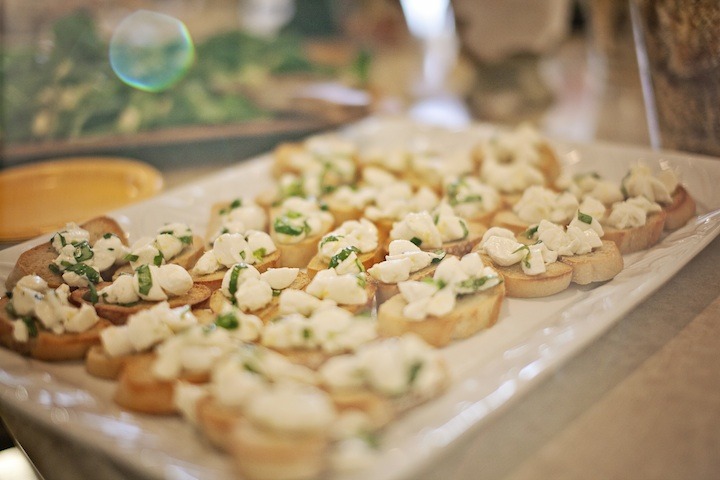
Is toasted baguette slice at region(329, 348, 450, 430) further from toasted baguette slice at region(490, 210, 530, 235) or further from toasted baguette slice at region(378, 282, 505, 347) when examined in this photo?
toasted baguette slice at region(490, 210, 530, 235)

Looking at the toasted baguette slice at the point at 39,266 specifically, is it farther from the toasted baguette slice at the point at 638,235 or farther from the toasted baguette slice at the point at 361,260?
the toasted baguette slice at the point at 638,235

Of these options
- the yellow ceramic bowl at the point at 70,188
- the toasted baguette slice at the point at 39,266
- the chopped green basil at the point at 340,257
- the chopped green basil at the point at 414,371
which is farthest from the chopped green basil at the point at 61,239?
the chopped green basil at the point at 414,371

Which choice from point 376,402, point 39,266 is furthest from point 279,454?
point 39,266

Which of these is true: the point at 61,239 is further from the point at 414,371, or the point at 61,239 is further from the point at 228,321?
the point at 414,371

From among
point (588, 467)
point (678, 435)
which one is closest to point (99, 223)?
point (588, 467)

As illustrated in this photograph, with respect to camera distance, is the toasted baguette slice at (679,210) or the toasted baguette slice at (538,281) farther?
the toasted baguette slice at (679,210)

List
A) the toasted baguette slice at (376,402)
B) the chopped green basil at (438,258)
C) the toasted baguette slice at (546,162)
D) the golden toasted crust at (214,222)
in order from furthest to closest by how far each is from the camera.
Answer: the toasted baguette slice at (546,162), the golden toasted crust at (214,222), the chopped green basil at (438,258), the toasted baguette slice at (376,402)
